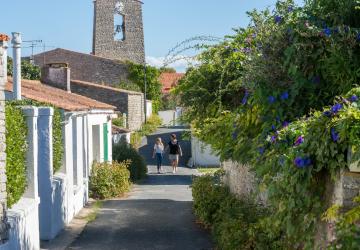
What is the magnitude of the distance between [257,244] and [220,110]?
293cm

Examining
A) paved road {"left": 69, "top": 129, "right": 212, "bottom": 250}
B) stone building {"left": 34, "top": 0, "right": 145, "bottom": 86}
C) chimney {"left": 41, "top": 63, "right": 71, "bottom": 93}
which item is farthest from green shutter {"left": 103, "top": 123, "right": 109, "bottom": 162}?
stone building {"left": 34, "top": 0, "right": 145, "bottom": 86}

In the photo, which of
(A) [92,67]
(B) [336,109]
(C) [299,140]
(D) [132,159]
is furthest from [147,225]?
(A) [92,67]

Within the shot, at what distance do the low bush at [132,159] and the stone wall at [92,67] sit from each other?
19.5m

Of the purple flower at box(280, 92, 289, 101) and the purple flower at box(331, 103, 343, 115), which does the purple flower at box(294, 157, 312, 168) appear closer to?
the purple flower at box(331, 103, 343, 115)

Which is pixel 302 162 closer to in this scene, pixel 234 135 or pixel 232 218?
pixel 234 135

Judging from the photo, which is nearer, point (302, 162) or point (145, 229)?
point (302, 162)

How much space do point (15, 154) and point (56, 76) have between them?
44.5 ft

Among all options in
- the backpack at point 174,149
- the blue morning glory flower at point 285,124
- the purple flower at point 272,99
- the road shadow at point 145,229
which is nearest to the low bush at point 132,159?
the backpack at point 174,149

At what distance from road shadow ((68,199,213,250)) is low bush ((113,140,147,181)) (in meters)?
6.10

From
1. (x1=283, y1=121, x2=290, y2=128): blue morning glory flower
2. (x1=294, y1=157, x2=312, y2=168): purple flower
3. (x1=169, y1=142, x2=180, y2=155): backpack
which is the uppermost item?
(x1=283, y1=121, x2=290, y2=128): blue morning glory flower

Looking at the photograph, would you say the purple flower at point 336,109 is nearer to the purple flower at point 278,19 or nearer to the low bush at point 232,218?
the low bush at point 232,218

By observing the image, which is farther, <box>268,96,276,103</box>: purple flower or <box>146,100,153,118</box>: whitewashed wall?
<box>146,100,153,118</box>: whitewashed wall

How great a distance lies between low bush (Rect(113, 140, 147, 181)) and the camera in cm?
2255

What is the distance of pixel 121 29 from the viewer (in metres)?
51.0
